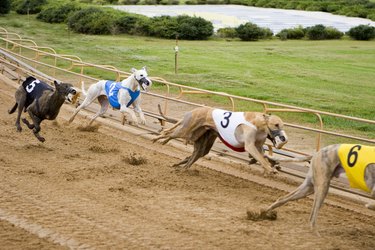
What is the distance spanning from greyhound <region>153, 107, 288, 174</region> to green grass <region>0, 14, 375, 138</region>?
5.31m

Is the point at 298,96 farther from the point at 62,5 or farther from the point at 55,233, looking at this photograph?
the point at 62,5

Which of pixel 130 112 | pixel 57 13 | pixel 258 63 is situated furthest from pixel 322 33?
pixel 130 112

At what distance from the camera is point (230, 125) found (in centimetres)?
928

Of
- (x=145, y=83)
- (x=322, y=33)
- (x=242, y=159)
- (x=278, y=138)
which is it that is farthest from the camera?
(x=322, y=33)

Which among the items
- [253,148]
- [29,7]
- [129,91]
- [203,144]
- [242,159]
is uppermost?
[29,7]

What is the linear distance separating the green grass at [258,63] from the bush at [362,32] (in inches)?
31.7

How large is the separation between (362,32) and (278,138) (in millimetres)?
23572

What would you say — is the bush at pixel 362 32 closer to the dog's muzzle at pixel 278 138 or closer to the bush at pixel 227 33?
the bush at pixel 227 33

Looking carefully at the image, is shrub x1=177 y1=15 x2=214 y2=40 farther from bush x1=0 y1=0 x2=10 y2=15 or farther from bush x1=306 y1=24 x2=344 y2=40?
bush x1=0 y1=0 x2=10 y2=15

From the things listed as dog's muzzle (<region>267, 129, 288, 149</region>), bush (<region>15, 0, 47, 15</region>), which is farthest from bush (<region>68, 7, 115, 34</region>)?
dog's muzzle (<region>267, 129, 288, 149</region>)

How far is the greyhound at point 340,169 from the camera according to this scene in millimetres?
7082

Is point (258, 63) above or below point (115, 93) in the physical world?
below

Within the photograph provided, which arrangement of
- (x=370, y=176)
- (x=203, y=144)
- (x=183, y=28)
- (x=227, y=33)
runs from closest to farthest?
(x=370, y=176) < (x=203, y=144) < (x=183, y=28) < (x=227, y=33)

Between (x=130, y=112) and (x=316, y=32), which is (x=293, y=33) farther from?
(x=130, y=112)
